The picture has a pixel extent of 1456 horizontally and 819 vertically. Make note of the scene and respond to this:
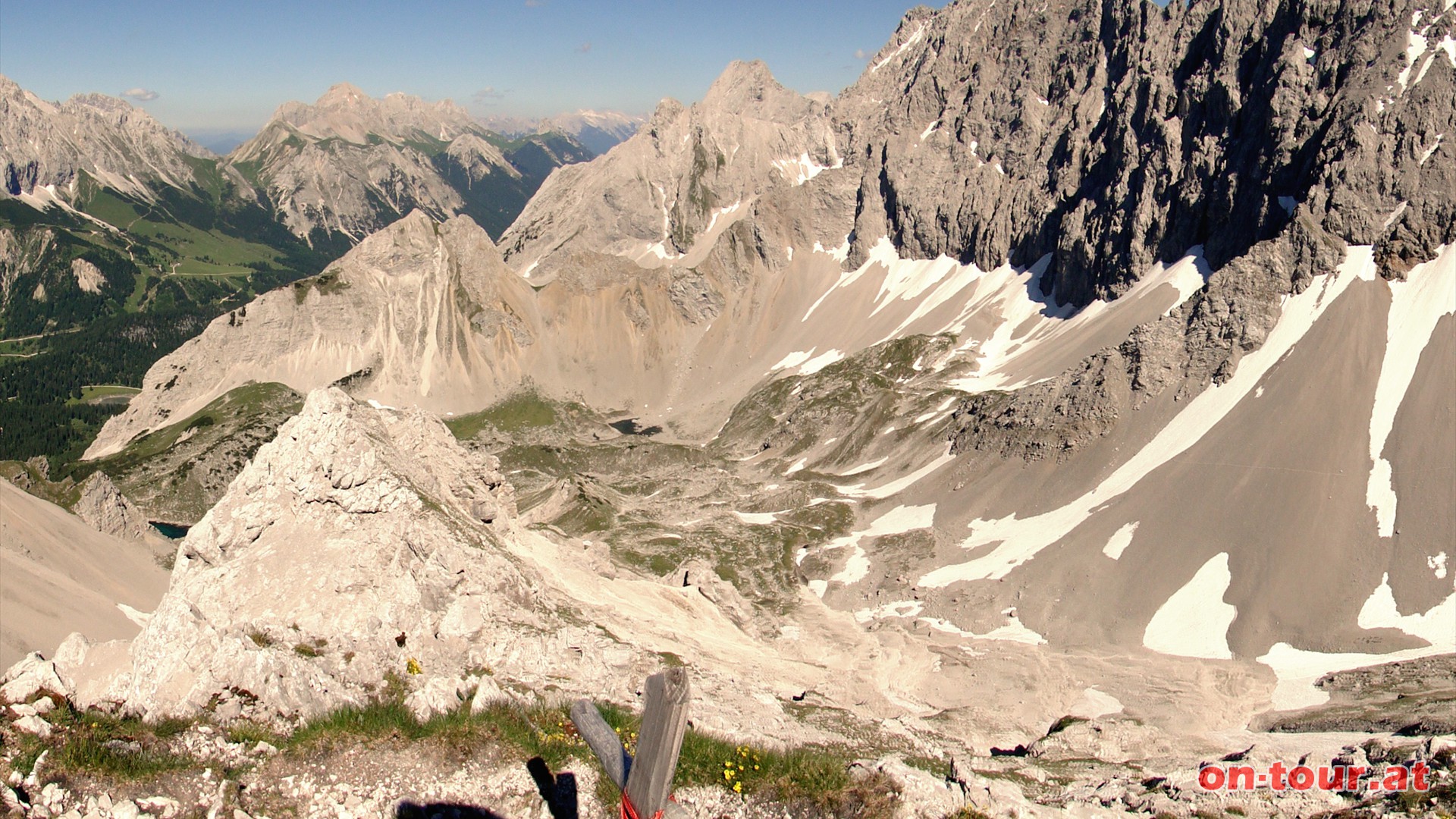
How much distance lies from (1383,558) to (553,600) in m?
66.6

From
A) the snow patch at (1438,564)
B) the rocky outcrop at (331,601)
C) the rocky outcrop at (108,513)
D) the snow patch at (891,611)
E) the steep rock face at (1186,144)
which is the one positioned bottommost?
the rocky outcrop at (108,513)

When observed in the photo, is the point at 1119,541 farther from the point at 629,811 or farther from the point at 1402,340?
the point at 629,811

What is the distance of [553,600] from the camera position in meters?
40.0

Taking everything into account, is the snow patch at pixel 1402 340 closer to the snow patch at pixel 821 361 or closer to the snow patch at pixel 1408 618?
the snow patch at pixel 1408 618

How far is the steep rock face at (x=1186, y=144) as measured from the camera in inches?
3728

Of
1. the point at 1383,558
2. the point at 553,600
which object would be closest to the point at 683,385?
the point at 1383,558

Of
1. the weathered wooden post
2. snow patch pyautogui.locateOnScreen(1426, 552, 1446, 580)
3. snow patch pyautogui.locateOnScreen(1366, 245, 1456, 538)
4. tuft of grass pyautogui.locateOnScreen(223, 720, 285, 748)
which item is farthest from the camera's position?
snow patch pyautogui.locateOnScreen(1366, 245, 1456, 538)

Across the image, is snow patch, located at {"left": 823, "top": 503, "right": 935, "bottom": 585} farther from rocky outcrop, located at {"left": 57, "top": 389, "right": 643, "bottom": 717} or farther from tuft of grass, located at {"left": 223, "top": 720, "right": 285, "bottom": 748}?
tuft of grass, located at {"left": 223, "top": 720, "right": 285, "bottom": 748}

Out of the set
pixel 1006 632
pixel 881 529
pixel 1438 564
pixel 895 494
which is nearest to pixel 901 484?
pixel 895 494

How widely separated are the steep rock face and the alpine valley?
0.69 metres

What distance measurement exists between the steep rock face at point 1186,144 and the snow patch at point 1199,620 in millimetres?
44903

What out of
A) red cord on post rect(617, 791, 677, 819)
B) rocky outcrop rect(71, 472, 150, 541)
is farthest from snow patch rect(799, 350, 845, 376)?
red cord on post rect(617, 791, 677, 819)

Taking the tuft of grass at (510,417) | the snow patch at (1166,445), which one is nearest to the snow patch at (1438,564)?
the snow patch at (1166,445)

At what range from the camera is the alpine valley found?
19.8m
